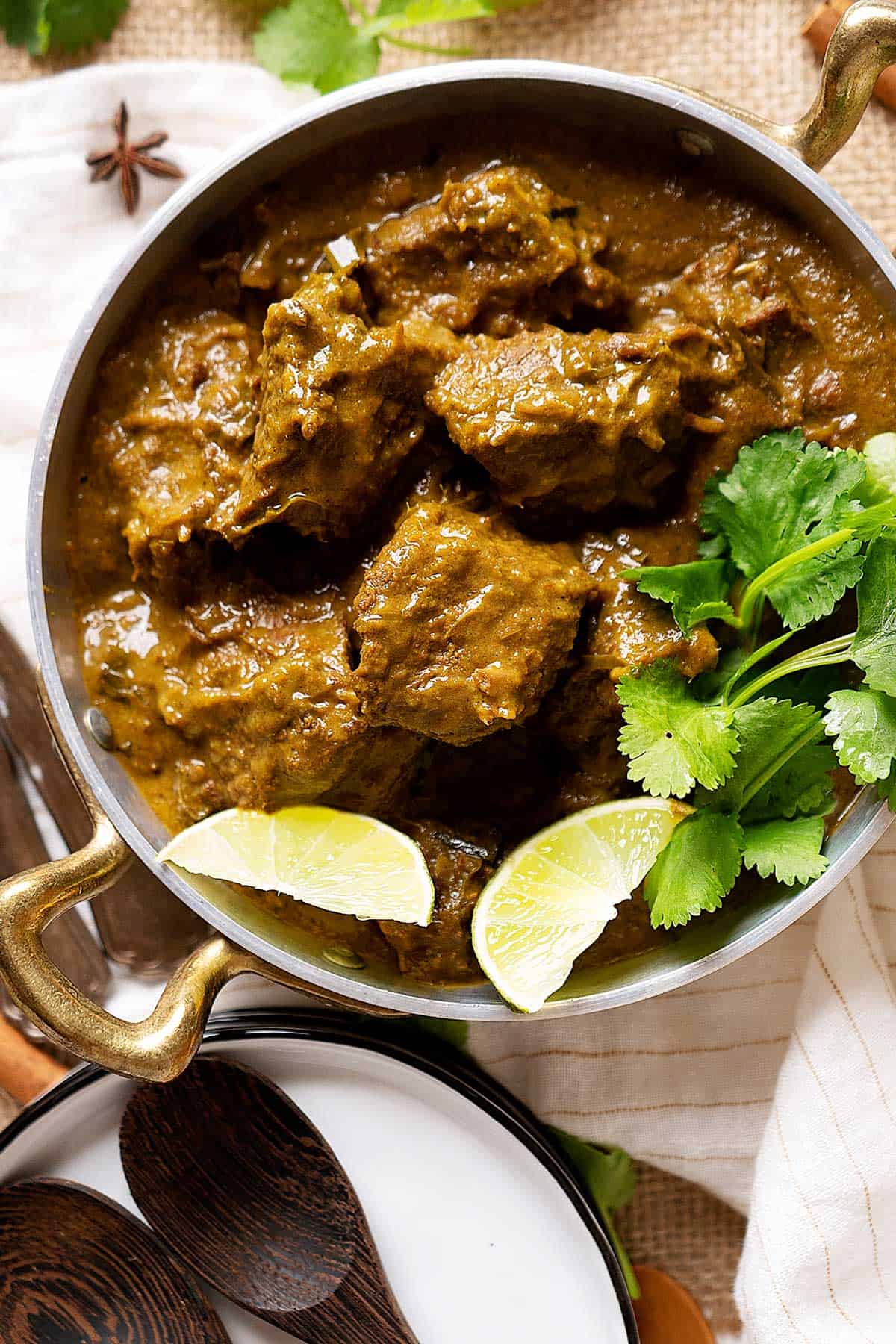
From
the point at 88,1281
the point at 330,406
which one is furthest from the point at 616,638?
the point at 88,1281

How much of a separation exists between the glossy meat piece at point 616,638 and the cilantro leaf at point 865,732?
253 millimetres

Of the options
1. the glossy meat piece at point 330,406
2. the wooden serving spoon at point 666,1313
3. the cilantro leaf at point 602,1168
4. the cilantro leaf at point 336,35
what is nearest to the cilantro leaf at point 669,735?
the glossy meat piece at point 330,406

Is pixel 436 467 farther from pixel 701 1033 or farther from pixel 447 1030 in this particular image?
pixel 701 1033

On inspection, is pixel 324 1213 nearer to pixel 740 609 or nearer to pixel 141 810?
pixel 141 810

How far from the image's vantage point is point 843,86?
2062mm

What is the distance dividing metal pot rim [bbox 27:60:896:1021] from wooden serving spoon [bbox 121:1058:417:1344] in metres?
0.54

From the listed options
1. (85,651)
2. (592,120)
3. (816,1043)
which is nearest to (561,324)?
(592,120)

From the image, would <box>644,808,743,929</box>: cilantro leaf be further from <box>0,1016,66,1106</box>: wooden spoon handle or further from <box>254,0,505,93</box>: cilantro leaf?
<box>254,0,505,93</box>: cilantro leaf

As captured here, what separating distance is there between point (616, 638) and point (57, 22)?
1.97 metres

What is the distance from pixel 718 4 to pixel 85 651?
6.72 ft

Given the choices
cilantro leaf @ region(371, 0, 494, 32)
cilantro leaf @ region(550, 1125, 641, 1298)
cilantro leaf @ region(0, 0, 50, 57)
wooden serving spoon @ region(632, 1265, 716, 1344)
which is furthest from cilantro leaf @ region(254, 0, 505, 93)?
wooden serving spoon @ region(632, 1265, 716, 1344)

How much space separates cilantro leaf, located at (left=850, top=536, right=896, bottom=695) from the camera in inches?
78.3

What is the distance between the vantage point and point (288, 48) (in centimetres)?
265

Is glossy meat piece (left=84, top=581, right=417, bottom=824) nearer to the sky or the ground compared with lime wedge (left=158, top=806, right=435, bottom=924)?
nearer to the sky
